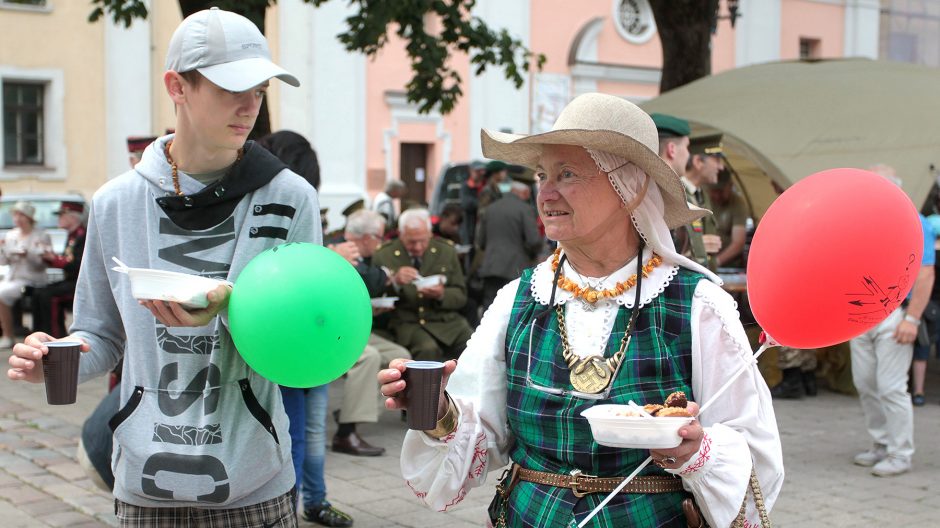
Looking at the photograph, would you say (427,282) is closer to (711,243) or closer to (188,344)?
(711,243)

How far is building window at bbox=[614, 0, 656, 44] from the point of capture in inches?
1092

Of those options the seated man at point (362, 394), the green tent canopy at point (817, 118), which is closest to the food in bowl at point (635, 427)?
the seated man at point (362, 394)

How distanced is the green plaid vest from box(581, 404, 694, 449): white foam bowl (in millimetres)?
307

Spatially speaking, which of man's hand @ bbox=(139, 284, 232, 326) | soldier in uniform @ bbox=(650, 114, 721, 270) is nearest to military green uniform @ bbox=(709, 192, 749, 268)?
soldier in uniform @ bbox=(650, 114, 721, 270)

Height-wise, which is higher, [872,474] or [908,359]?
[908,359]

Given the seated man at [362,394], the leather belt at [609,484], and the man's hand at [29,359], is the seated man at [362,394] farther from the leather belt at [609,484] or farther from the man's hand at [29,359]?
the leather belt at [609,484]

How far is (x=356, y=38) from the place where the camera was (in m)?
10.2

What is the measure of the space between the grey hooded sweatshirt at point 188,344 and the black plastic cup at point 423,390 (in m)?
0.49

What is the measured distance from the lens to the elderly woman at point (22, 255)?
11.6 metres

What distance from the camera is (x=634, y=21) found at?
2819 cm

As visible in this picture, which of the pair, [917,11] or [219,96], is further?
[917,11]

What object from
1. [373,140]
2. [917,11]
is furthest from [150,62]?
[917,11]

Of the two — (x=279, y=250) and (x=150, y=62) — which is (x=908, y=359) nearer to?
(x=279, y=250)

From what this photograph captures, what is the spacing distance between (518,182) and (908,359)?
6.83 meters
